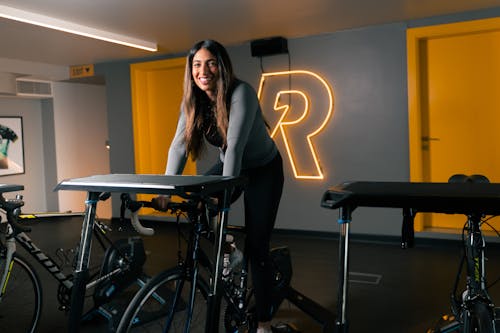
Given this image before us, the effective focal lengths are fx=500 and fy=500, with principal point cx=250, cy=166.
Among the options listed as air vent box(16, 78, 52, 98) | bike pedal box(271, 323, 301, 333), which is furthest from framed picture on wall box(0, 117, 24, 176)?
bike pedal box(271, 323, 301, 333)

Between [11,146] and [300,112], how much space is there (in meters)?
4.33

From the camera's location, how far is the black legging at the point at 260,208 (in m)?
2.23

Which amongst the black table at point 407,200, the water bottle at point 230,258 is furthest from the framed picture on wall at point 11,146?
the black table at point 407,200

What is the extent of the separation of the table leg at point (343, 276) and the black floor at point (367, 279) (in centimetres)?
135

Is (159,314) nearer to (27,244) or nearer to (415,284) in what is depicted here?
(27,244)

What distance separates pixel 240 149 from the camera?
6.15 ft

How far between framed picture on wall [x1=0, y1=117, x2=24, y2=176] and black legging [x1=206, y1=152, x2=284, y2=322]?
5.77 metres

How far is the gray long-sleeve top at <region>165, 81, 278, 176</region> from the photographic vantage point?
1866 mm

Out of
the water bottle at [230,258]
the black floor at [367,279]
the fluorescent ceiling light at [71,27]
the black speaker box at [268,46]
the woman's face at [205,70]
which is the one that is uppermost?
the fluorescent ceiling light at [71,27]

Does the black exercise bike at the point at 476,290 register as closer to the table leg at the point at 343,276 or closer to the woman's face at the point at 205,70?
the table leg at the point at 343,276

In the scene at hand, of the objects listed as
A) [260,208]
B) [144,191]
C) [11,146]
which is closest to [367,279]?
[260,208]

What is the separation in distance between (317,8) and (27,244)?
2.99 meters

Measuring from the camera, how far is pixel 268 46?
5375mm

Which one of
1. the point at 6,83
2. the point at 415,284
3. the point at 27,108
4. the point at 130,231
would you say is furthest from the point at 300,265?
the point at 27,108
